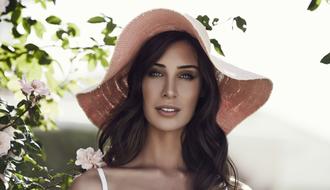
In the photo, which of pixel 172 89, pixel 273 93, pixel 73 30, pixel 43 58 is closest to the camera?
pixel 172 89

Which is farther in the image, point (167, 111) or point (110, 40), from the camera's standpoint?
point (110, 40)

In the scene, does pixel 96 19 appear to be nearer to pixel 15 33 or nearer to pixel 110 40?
pixel 110 40

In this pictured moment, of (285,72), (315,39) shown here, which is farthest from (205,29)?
(285,72)

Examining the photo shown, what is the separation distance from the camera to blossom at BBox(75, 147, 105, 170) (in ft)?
11.3

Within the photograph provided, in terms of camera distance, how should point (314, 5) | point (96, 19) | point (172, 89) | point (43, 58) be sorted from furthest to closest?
1. point (43, 58)
2. point (96, 19)
3. point (172, 89)
4. point (314, 5)

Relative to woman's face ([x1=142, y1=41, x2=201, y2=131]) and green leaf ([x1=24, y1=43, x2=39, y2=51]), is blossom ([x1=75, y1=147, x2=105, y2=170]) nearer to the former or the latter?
woman's face ([x1=142, y1=41, x2=201, y2=131])

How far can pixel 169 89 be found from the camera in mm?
3258

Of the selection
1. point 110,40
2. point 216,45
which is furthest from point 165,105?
point 110,40

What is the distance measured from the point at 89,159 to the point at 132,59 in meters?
0.39

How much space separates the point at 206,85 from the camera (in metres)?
3.44

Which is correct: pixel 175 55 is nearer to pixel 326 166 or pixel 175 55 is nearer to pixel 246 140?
pixel 246 140

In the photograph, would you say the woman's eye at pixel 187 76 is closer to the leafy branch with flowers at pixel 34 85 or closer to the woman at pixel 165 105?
the woman at pixel 165 105

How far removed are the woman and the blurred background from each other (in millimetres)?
323

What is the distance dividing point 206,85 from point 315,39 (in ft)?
13.4
